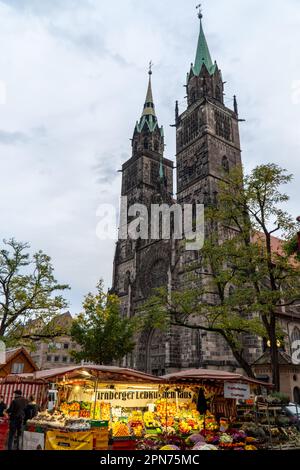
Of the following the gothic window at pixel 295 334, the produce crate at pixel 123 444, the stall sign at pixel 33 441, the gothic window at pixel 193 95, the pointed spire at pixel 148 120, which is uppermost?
the pointed spire at pixel 148 120

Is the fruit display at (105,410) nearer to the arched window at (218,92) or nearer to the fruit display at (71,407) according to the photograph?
the fruit display at (71,407)

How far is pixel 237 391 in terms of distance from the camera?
40.2 ft

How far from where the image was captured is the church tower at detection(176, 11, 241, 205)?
35.9m

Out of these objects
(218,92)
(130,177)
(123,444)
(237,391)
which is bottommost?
(123,444)

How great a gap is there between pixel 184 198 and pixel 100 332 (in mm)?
15843

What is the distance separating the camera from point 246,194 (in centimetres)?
1789

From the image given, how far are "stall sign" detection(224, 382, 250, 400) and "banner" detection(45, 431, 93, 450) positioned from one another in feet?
17.7

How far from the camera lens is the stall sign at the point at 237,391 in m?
12.2

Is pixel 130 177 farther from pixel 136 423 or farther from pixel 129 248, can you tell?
pixel 136 423

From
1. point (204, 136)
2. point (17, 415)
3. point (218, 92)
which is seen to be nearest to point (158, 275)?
point (204, 136)

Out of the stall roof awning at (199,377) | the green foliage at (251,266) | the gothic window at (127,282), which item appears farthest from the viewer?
the gothic window at (127,282)

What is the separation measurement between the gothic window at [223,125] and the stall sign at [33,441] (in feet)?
115

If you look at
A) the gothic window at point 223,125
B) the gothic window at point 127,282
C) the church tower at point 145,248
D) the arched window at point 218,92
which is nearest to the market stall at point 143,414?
the church tower at point 145,248

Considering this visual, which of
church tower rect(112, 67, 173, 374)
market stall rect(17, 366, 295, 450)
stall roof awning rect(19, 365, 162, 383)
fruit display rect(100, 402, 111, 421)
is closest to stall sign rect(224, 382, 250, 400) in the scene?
market stall rect(17, 366, 295, 450)
